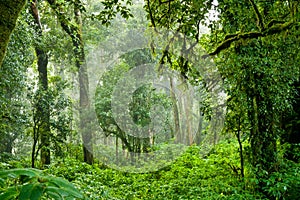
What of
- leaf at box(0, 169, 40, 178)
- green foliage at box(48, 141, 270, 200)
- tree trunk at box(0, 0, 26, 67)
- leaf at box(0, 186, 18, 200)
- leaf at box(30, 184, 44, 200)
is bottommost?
green foliage at box(48, 141, 270, 200)

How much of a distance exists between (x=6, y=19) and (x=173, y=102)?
41.1 feet

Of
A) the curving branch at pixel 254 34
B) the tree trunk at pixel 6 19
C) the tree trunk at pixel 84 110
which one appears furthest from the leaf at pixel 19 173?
the tree trunk at pixel 84 110

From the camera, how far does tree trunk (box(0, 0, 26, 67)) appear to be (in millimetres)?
1207

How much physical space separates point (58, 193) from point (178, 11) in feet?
14.8

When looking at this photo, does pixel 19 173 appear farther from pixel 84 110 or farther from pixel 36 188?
pixel 84 110

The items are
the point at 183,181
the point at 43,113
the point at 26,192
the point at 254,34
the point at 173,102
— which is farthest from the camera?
the point at 173,102

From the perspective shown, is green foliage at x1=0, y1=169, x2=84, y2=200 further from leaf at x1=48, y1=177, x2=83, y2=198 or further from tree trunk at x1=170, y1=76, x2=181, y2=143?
tree trunk at x1=170, y1=76, x2=181, y2=143

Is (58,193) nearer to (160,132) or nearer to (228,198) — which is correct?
(228,198)

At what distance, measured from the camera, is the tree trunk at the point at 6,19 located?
1.21 metres

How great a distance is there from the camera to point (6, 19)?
1218mm

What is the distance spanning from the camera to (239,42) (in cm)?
496

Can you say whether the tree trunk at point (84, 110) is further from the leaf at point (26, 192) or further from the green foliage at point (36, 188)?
the leaf at point (26, 192)

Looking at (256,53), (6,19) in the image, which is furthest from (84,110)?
(6,19)

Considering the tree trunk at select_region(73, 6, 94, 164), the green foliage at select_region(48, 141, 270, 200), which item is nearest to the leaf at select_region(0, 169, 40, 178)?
the green foliage at select_region(48, 141, 270, 200)
